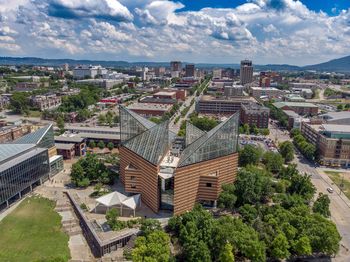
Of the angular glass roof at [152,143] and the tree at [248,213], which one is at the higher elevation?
the angular glass roof at [152,143]

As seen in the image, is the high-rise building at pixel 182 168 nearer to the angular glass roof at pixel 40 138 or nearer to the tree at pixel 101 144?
the angular glass roof at pixel 40 138

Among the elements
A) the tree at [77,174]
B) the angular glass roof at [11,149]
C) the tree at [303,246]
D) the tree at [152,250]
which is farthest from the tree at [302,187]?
the angular glass roof at [11,149]

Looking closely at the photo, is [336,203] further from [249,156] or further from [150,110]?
[150,110]

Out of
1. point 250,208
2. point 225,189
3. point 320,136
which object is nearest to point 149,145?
point 225,189

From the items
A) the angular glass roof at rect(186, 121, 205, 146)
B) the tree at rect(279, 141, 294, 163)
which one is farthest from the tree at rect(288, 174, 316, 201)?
the angular glass roof at rect(186, 121, 205, 146)

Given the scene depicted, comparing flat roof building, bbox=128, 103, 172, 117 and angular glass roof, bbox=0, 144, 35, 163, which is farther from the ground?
angular glass roof, bbox=0, 144, 35, 163

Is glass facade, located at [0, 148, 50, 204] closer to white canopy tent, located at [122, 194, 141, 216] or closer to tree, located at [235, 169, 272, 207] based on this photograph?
white canopy tent, located at [122, 194, 141, 216]
